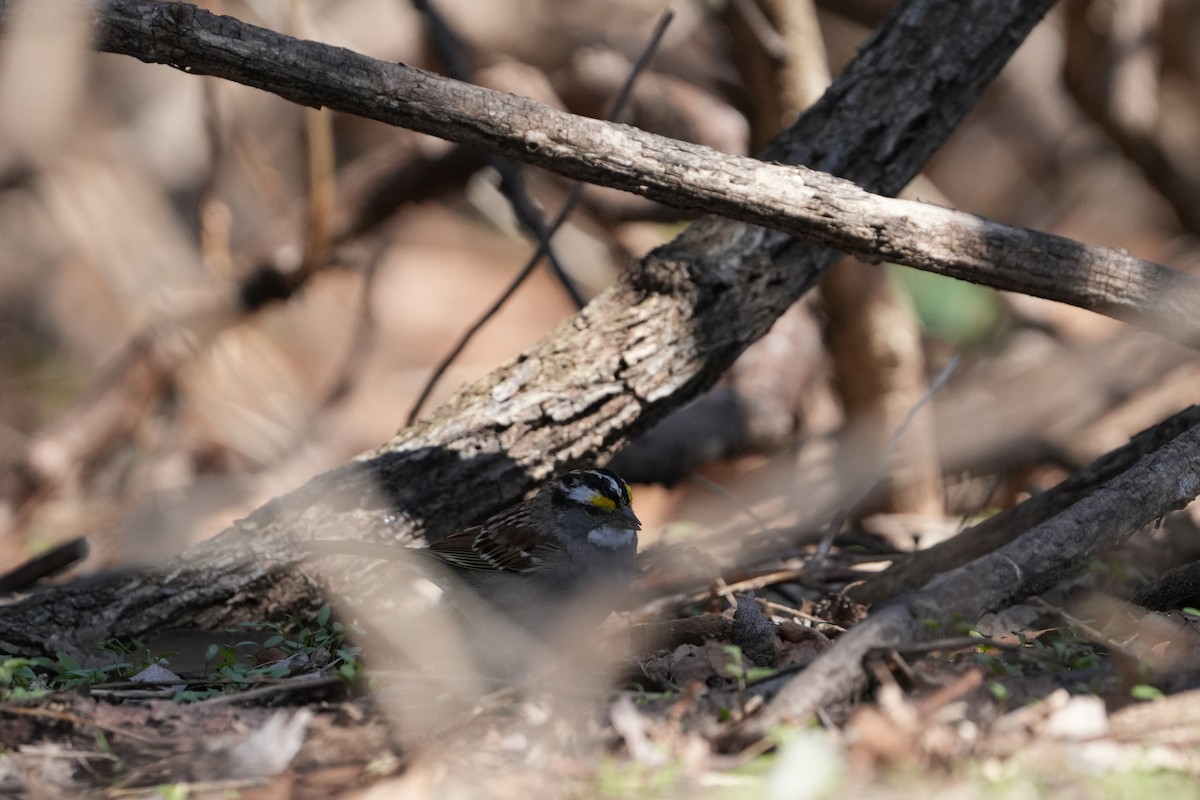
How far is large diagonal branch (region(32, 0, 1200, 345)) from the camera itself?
3.05 metres

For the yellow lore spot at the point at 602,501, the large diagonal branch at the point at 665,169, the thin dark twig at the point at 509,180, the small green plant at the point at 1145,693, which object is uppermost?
the thin dark twig at the point at 509,180

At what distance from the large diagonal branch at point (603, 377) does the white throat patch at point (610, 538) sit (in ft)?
0.99

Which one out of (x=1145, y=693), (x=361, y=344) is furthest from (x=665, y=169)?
(x=361, y=344)

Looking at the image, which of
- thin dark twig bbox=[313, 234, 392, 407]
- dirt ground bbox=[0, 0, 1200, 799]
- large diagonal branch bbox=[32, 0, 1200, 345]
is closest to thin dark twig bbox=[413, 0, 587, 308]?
dirt ground bbox=[0, 0, 1200, 799]

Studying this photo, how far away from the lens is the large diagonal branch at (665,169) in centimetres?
305

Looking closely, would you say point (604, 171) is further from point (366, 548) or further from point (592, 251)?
point (592, 251)

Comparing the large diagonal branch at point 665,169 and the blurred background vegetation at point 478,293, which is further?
the blurred background vegetation at point 478,293

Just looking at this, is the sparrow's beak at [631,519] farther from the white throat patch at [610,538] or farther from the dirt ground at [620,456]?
the dirt ground at [620,456]

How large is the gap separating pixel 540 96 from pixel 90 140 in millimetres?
3273

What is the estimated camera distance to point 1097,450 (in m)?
6.78

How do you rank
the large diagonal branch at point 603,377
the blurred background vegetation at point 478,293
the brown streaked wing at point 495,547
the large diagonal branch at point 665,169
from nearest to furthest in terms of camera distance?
the large diagonal branch at point 665,169 < the large diagonal branch at point 603,377 < the brown streaked wing at point 495,547 < the blurred background vegetation at point 478,293

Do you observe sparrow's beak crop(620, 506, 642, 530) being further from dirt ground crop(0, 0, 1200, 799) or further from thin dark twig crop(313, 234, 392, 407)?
thin dark twig crop(313, 234, 392, 407)

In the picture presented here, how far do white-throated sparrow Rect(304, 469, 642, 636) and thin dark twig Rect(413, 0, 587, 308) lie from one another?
51.5 inches

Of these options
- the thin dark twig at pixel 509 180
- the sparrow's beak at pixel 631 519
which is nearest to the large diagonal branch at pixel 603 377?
the sparrow's beak at pixel 631 519
